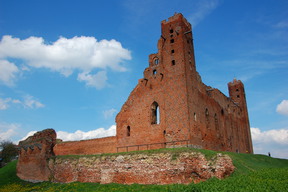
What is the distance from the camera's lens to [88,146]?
27.4m

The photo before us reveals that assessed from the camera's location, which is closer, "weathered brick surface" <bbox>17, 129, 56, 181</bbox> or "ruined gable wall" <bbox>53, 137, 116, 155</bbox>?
"weathered brick surface" <bbox>17, 129, 56, 181</bbox>

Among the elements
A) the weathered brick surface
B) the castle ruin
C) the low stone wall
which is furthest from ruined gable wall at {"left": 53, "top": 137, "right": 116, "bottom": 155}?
the low stone wall

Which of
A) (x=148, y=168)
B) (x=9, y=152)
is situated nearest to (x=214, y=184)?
(x=148, y=168)

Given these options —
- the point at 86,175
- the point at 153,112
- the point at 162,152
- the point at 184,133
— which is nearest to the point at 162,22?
the point at 153,112

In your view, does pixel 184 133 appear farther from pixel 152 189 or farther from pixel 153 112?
pixel 152 189

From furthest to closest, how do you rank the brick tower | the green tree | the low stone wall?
the green tree
the brick tower
the low stone wall

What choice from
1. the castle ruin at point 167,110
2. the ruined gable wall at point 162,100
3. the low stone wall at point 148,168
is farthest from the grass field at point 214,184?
the ruined gable wall at point 162,100

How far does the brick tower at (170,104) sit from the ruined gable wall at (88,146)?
3.73 feet

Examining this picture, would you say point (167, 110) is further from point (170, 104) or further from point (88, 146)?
point (88, 146)

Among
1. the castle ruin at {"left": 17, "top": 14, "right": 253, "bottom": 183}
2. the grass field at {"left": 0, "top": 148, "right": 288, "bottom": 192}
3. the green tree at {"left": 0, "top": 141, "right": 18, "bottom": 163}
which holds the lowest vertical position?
the grass field at {"left": 0, "top": 148, "right": 288, "bottom": 192}

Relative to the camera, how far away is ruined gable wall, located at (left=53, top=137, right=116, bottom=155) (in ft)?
85.6

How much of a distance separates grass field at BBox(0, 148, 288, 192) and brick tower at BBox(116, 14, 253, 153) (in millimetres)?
4307

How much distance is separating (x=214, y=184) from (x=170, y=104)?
35.2 feet

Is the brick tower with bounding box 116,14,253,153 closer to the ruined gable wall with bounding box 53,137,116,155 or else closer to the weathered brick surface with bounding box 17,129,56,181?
the ruined gable wall with bounding box 53,137,116,155
